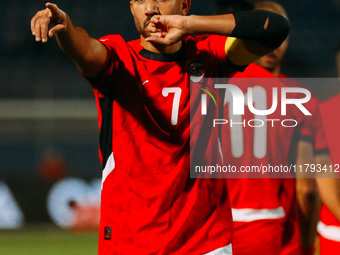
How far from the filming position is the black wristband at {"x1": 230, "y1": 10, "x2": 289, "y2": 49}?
2885 millimetres

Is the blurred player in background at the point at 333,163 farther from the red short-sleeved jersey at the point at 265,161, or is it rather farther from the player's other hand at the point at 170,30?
the player's other hand at the point at 170,30

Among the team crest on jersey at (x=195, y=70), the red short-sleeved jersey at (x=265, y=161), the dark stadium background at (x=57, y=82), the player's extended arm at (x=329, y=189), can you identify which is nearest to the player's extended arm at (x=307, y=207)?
the red short-sleeved jersey at (x=265, y=161)

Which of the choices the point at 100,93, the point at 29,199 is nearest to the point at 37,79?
the point at 29,199

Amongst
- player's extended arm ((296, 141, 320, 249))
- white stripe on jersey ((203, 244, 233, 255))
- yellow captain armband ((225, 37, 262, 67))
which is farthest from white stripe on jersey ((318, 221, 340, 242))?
yellow captain armband ((225, 37, 262, 67))

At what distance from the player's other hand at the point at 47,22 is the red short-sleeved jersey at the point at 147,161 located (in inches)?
13.2

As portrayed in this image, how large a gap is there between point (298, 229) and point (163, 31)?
2110 mm

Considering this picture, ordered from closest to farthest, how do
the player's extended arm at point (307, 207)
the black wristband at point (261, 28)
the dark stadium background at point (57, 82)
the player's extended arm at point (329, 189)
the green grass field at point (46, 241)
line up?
the black wristband at point (261, 28) < the player's extended arm at point (329, 189) < the player's extended arm at point (307, 207) < the green grass field at point (46, 241) < the dark stadium background at point (57, 82)

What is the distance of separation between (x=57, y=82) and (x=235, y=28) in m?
11.9

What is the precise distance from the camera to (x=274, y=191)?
413 centimetres

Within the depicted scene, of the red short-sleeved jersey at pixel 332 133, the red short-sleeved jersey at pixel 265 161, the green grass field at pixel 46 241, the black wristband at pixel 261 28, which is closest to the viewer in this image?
the black wristband at pixel 261 28

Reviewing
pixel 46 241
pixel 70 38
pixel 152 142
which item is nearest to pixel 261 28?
pixel 152 142

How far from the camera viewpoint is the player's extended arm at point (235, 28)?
9.08 feet

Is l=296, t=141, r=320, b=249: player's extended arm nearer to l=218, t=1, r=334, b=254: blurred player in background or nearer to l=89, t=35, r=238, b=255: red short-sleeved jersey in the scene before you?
l=218, t=1, r=334, b=254: blurred player in background

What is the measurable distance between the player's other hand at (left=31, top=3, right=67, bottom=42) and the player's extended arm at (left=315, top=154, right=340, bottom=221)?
80.6 inches
